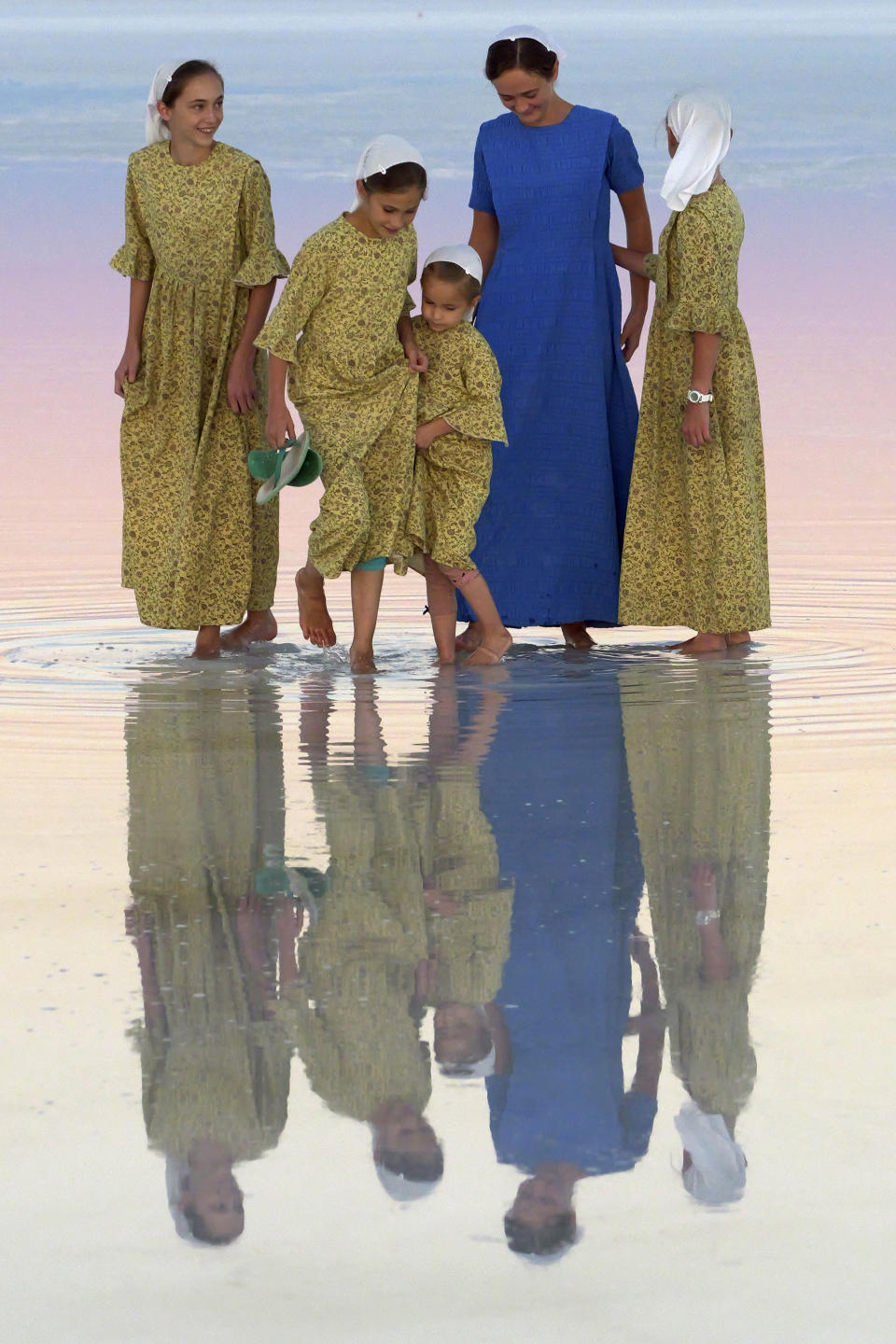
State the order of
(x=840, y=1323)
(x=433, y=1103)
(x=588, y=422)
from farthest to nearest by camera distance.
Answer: (x=588, y=422) < (x=433, y=1103) < (x=840, y=1323)

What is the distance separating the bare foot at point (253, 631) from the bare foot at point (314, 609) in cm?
46

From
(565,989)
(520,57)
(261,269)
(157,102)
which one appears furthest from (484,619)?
(565,989)

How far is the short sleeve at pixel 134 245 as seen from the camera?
6.00 m

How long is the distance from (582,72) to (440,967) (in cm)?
2310

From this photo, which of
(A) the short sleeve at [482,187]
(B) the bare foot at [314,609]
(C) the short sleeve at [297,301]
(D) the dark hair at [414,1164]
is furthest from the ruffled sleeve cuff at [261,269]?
(D) the dark hair at [414,1164]

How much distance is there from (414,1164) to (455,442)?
150 inches

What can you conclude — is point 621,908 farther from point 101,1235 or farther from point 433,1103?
point 101,1235

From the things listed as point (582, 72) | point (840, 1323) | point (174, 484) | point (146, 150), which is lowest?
point (840, 1323)

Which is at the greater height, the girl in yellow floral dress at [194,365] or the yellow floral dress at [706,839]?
the girl in yellow floral dress at [194,365]

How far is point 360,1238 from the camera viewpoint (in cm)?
209

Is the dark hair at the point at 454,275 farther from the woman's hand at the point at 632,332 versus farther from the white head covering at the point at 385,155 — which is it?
the woman's hand at the point at 632,332

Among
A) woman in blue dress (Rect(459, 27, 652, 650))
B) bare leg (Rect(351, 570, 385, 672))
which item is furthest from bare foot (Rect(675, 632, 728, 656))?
bare leg (Rect(351, 570, 385, 672))

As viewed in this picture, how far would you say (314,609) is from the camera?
5961 mm

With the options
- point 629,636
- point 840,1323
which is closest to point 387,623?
point 629,636
